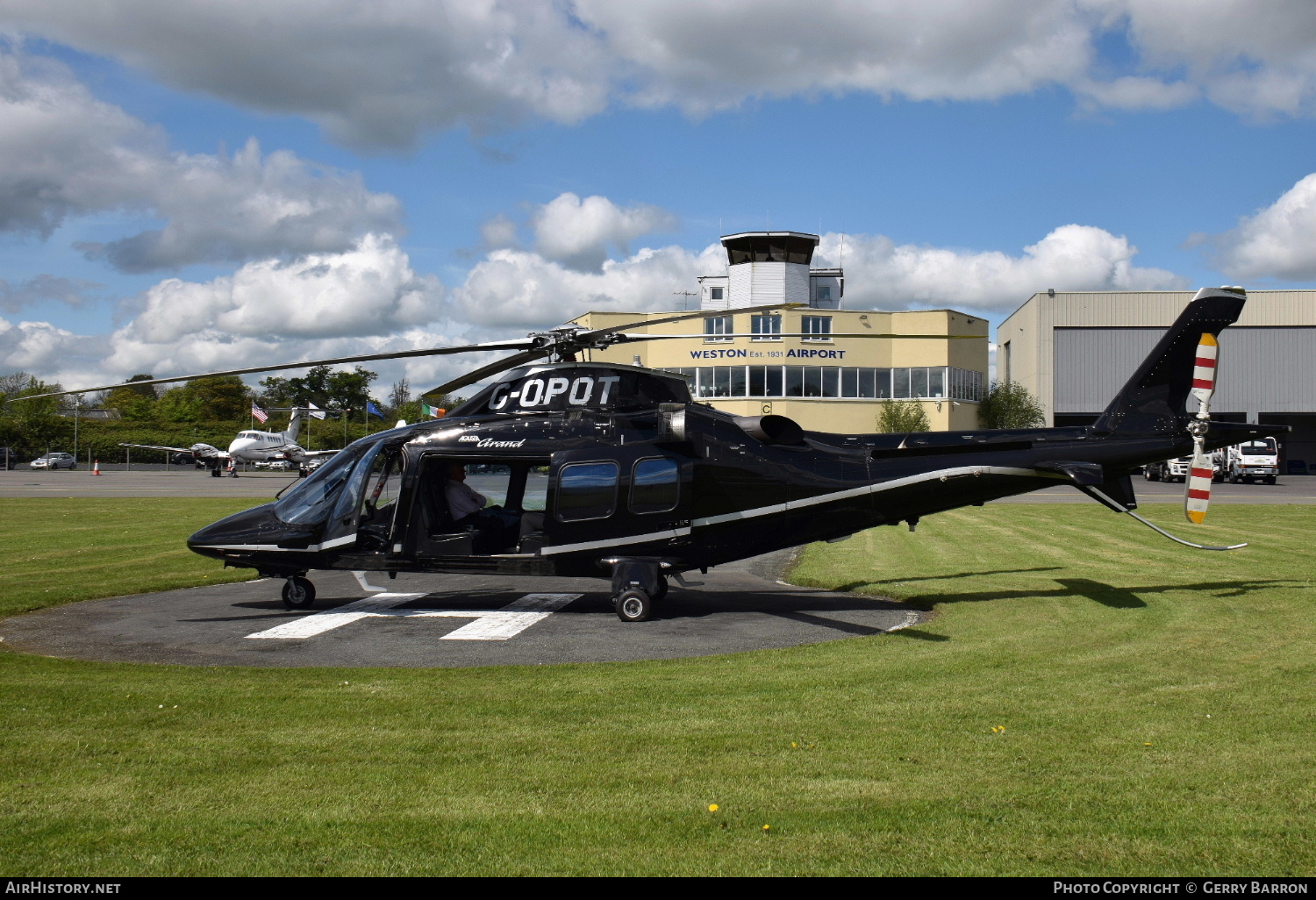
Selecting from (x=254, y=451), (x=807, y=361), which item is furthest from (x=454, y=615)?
(x=807, y=361)

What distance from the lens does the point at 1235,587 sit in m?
13.9

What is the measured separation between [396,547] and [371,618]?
1.05 m

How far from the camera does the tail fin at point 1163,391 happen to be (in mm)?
13195

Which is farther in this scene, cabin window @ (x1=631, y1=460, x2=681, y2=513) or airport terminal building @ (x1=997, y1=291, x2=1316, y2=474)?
airport terminal building @ (x1=997, y1=291, x2=1316, y2=474)

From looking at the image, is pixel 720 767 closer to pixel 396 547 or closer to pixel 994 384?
pixel 396 547

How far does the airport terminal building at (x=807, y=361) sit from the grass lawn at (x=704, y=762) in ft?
214

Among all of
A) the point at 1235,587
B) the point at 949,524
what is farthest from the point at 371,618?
the point at 949,524

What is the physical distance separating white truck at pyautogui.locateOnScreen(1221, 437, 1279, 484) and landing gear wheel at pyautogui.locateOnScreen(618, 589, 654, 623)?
180 ft

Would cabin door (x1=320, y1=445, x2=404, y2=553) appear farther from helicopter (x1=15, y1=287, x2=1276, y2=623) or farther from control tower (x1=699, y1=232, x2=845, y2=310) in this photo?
control tower (x1=699, y1=232, x2=845, y2=310)

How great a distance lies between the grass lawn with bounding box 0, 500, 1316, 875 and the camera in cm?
479

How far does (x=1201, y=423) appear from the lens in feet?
42.5

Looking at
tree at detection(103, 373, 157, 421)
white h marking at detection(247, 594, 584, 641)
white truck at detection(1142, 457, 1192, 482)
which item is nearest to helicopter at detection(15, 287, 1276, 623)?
white h marking at detection(247, 594, 584, 641)

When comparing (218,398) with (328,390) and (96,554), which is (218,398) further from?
(96,554)

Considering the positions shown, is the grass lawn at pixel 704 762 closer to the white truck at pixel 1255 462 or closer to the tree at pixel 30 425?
the white truck at pixel 1255 462
